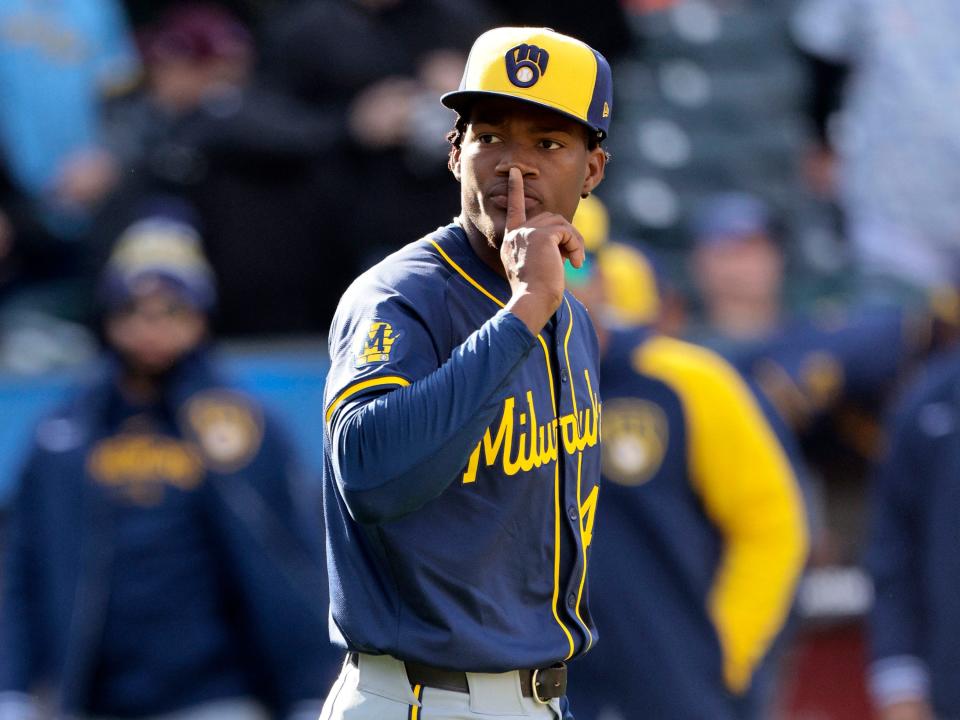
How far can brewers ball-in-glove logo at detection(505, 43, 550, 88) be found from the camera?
8.98ft

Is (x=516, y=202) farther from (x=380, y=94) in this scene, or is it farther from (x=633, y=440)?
(x=380, y=94)

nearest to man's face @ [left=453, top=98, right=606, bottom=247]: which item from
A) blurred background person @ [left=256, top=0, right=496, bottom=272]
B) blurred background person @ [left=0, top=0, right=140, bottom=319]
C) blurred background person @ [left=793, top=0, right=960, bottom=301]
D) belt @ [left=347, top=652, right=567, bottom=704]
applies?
belt @ [left=347, top=652, right=567, bottom=704]

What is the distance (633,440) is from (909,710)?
4.29ft

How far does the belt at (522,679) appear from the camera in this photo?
2842 millimetres

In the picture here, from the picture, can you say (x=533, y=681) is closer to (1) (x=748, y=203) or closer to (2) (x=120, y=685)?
(2) (x=120, y=685)

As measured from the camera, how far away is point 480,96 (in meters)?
2.79

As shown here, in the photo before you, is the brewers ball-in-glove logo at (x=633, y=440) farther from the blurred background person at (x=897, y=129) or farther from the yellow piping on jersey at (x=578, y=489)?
the blurred background person at (x=897, y=129)

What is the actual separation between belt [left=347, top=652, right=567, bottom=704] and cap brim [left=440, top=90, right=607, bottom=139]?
854 mm

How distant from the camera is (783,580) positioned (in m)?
5.49

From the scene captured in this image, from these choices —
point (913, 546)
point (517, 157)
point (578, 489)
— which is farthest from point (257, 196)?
point (517, 157)

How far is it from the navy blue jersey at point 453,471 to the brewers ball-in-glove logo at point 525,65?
32 cm

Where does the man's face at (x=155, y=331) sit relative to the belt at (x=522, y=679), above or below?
above

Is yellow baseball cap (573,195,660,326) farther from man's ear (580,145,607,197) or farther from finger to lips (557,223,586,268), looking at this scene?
finger to lips (557,223,586,268)

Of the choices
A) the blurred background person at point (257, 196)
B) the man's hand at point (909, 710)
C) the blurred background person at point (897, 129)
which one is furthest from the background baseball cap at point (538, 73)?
the blurred background person at point (897, 129)
